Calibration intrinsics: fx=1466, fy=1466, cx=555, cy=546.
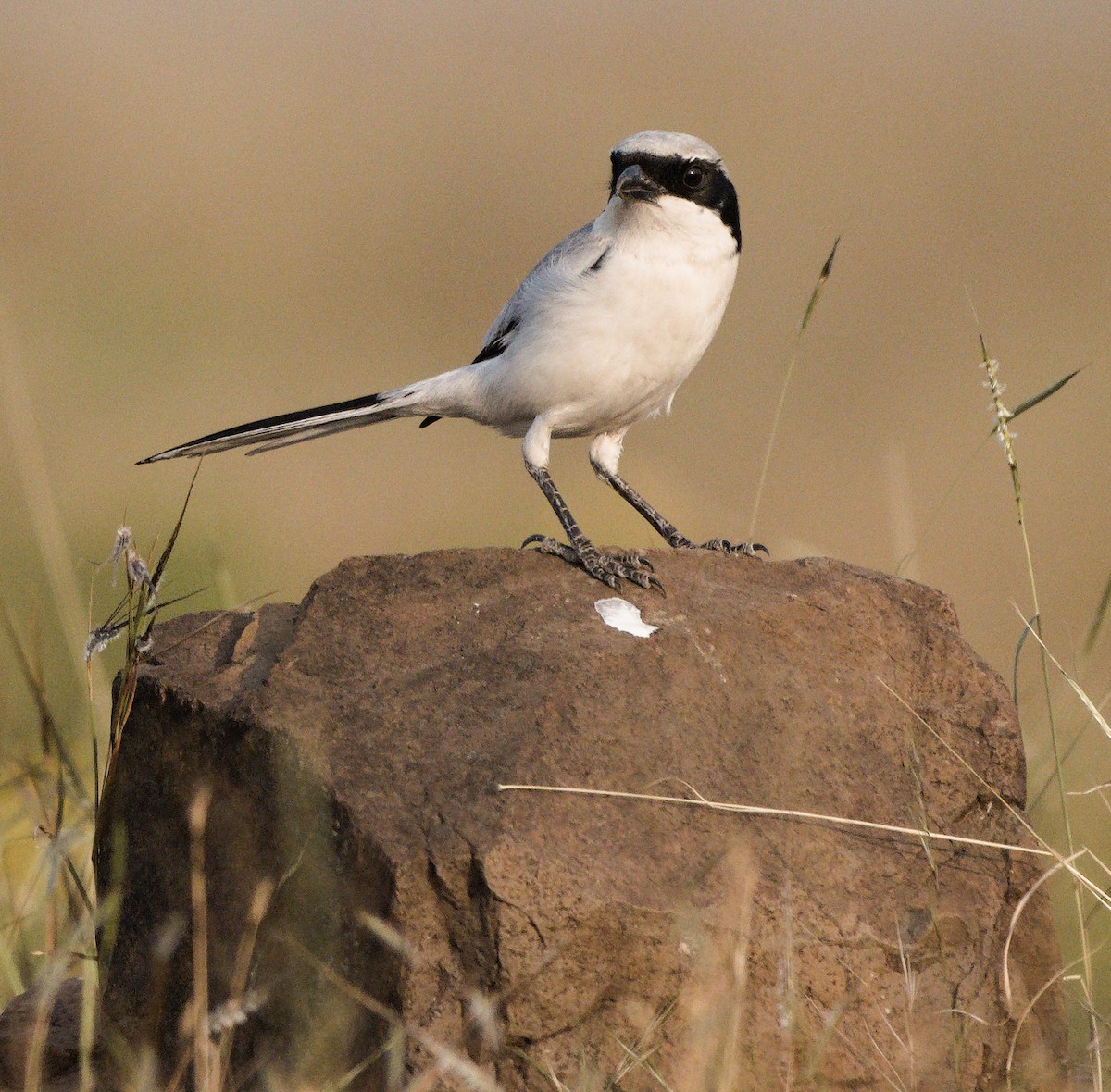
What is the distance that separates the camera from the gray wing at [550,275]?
4.97 meters

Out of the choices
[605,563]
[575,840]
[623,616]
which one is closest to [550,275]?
[605,563]

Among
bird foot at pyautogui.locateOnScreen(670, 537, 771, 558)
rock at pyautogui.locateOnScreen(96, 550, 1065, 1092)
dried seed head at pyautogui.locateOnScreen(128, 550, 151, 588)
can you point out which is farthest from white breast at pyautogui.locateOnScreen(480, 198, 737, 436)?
dried seed head at pyautogui.locateOnScreen(128, 550, 151, 588)

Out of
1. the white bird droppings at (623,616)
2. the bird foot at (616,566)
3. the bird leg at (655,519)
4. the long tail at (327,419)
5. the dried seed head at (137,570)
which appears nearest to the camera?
the dried seed head at (137,570)

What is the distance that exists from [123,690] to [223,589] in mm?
1020

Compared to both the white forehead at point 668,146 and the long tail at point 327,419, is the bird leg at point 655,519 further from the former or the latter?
the white forehead at point 668,146

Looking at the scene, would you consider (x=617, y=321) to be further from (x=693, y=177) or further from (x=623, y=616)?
(x=623, y=616)

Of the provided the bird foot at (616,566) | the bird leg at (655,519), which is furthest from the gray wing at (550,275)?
the bird foot at (616,566)

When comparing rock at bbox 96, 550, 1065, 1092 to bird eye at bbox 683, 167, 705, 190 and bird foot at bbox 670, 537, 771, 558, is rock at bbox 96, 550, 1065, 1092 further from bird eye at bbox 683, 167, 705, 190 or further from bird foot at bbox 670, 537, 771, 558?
bird eye at bbox 683, 167, 705, 190

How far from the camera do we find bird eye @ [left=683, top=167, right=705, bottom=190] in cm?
494

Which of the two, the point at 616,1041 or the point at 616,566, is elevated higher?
the point at 616,566

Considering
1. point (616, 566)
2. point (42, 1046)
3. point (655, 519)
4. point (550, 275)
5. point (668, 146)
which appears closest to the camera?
point (42, 1046)

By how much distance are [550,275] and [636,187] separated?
1.48ft

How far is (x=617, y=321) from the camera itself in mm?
4789

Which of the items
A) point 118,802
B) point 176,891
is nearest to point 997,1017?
point 176,891
